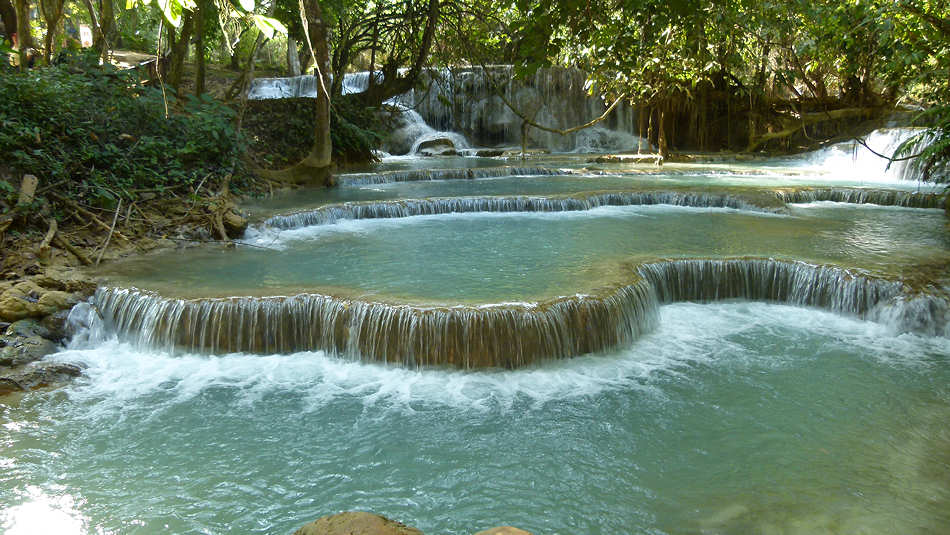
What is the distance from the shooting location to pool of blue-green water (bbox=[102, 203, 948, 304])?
247 inches

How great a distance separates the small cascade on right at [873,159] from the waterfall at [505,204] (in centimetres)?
498

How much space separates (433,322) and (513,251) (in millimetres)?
2718

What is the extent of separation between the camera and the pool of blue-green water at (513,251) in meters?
6.27

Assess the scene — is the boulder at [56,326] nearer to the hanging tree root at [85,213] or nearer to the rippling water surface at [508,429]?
the rippling water surface at [508,429]

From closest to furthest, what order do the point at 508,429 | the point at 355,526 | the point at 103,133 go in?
the point at 355,526, the point at 508,429, the point at 103,133

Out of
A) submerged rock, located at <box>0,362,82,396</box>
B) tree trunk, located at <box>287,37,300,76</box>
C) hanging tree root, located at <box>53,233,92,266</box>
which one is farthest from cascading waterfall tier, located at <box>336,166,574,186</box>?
tree trunk, located at <box>287,37,300,76</box>

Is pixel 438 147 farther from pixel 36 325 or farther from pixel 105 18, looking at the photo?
pixel 36 325

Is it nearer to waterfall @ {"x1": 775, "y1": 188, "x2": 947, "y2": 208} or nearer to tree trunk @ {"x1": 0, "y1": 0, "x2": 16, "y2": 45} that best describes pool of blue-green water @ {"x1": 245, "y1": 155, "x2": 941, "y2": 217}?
waterfall @ {"x1": 775, "y1": 188, "x2": 947, "y2": 208}

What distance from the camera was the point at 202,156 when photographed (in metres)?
10.6

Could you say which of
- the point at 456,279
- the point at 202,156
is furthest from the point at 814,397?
the point at 202,156

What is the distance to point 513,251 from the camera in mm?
7844

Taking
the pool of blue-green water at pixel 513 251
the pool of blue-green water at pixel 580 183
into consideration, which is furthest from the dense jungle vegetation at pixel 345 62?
the pool of blue-green water at pixel 513 251

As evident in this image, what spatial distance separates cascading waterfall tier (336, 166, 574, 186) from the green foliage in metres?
2.93

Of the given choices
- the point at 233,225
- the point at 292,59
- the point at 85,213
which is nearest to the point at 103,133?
the point at 85,213
